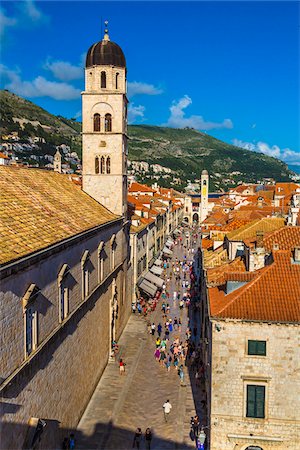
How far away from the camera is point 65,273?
2017 centimetres

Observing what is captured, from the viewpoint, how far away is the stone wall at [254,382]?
19031mm

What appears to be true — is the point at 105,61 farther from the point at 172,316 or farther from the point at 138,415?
the point at 138,415

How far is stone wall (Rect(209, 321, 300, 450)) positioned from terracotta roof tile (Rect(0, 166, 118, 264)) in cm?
826

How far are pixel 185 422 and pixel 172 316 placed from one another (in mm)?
18902

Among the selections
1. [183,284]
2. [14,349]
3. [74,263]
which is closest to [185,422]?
[74,263]

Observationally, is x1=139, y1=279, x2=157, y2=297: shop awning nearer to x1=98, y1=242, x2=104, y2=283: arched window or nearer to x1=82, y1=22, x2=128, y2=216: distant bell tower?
x1=82, y1=22, x2=128, y2=216: distant bell tower

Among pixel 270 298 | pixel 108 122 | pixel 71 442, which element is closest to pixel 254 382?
pixel 270 298

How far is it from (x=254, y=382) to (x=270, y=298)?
11.5 feet

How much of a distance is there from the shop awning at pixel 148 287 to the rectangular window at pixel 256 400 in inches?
1076

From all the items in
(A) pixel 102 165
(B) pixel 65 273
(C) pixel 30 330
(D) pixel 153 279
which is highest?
(A) pixel 102 165

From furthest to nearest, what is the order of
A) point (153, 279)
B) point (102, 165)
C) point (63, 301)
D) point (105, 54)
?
point (153, 279), point (102, 165), point (105, 54), point (63, 301)

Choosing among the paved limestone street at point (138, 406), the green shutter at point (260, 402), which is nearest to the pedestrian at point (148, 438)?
the paved limestone street at point (138, 406)

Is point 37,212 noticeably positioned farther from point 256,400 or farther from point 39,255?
point 256,400

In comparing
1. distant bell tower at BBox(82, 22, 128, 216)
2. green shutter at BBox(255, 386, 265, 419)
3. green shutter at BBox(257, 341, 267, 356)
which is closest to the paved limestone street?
green shutter at BBox(255, 386, 265, 419)
